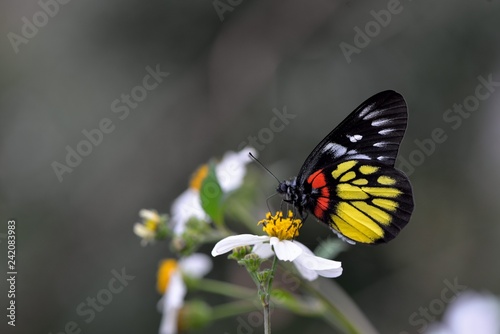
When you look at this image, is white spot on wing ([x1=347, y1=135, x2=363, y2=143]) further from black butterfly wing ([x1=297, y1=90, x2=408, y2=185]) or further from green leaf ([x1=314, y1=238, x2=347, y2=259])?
green leaf ([x1=314, y1=238, x2=347, y2=259])

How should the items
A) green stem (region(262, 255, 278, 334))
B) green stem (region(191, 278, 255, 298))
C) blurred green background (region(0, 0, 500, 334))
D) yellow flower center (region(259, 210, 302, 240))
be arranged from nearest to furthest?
green stem (region(262, 255, 278, 334)), yellow flower center (region(259, 210, 302, 240)), green stem (region(191, 278, 255, 298)), blurred green background (region(0, 0, 500, 334))

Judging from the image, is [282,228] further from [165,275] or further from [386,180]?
[165,275]

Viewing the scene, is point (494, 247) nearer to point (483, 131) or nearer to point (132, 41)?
point (483, 131)

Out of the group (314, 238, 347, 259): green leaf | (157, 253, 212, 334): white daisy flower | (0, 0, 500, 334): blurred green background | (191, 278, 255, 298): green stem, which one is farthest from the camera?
(0, 0, 500, 334): blurred green background

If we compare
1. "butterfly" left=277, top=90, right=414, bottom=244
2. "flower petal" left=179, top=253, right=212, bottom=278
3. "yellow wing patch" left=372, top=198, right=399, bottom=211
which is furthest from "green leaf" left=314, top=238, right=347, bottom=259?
"flower petal" left=179, top=253, right=212, bottom=278

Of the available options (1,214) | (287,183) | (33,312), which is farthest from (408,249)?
(1,214)

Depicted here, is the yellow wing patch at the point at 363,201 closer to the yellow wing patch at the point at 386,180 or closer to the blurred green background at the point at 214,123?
the yellow wing patch at the point at 386,180

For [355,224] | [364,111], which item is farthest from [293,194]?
[364,111]
